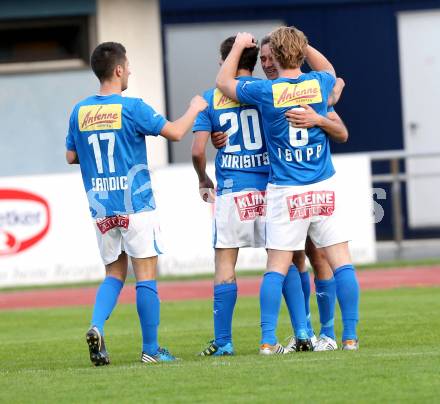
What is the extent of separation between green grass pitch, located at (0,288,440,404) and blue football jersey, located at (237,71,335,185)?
45.4 inches

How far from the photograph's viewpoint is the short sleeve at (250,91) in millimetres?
8109

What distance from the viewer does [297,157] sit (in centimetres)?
811

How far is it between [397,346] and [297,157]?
5.48ft

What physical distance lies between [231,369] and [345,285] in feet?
3.77

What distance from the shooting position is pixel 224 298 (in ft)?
28.1

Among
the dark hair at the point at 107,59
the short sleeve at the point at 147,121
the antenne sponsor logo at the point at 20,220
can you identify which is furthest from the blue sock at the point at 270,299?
the antenne sponsor logo at the point at 20,220

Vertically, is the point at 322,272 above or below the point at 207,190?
below

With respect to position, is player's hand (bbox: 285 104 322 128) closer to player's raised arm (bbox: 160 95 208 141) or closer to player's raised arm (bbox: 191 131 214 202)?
player's raised arm (bbox: 160 95 208 141)

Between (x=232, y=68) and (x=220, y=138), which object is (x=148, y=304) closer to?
(x=220, y=138)

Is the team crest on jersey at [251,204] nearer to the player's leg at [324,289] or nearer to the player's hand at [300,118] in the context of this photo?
the player's leg at [324,289]

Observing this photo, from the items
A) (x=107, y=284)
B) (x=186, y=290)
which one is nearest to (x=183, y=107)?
(x=186, y=290)

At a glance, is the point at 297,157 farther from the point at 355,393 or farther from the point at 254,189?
the point at 355,393

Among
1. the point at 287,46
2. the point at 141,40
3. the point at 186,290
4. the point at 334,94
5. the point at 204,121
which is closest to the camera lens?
the point at 287,46

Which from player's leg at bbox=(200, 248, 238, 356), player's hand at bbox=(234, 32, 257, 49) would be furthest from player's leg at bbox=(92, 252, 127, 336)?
player's hand at bbox=(234, 32, 257, 49)
